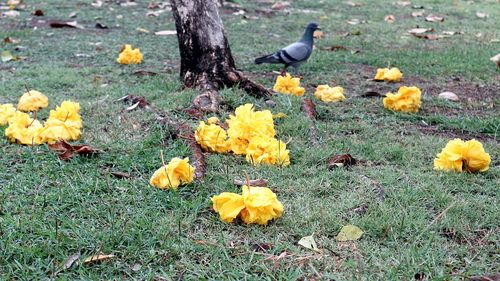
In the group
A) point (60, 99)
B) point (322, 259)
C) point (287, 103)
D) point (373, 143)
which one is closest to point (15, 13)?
point (60, 99)

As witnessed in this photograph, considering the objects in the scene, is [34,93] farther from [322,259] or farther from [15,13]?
[15,13]

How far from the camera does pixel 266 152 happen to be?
2.51 m

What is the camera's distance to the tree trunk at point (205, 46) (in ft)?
12.3

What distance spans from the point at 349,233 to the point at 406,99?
1726 millimetres

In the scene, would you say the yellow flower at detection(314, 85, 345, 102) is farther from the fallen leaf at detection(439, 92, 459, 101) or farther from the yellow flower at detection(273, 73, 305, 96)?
the fallen leaf at detection(439, 92, 459, 101)

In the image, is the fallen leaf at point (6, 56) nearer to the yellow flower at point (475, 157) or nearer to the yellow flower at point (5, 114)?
the yellow flower at point (5, 114)

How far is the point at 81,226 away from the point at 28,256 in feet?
0.71

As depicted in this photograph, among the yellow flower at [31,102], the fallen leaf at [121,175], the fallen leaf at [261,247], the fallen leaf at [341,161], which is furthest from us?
the yellow flower at [31,102]

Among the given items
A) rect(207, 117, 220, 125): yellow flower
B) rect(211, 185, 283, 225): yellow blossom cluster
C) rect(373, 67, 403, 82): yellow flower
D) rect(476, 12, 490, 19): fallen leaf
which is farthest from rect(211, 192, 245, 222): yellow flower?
rect(476, 12, 490, 19): fallen leaf

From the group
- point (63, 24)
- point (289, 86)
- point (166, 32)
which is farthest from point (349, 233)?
point (63, 24)

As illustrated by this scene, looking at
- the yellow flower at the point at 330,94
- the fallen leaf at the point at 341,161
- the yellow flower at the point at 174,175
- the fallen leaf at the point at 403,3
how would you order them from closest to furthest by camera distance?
the yellow flower at the point at 174,175, the fallen leaf at the point at 341,161, the yellow flower at the point at 330,94, the fallen leaf at the point at 403,3

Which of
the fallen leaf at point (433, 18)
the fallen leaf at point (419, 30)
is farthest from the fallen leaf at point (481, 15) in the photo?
the fallen leaf at point (419, 30)

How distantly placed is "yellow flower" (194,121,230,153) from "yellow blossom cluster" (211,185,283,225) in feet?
2.28

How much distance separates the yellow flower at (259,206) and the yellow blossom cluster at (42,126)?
1196 millimetres
